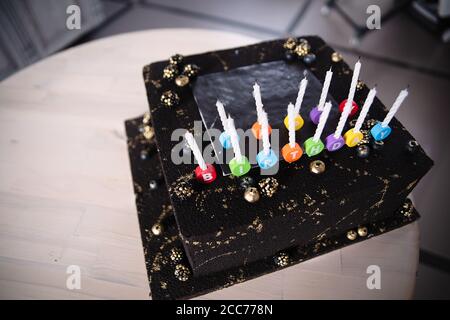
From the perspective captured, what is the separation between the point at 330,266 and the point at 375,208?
0.80ft

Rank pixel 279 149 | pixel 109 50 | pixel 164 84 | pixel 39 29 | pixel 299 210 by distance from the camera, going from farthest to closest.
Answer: pixel 39 29 → pixel 109 50 → pixel 164 84 → pixel 279 149 → pixel 299 210

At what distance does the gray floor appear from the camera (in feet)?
5.67

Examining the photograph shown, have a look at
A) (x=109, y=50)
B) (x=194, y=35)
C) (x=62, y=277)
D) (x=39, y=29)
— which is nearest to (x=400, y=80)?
(x=194, y=35)

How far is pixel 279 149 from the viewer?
0.94 metres

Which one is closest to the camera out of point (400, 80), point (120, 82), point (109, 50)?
point (120, 82)

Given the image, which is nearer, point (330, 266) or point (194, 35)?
point (330, 266)

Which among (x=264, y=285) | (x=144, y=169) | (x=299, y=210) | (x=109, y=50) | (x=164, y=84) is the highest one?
(x=109, y=50)

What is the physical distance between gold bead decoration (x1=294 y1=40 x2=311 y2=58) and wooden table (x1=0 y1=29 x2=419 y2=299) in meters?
0.50

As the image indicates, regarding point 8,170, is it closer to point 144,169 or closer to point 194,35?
point 144,169

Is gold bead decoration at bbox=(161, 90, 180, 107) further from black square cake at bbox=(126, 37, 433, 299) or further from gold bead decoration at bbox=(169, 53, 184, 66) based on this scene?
gold bead decoration at bbox=(169, 53, 184, 66)

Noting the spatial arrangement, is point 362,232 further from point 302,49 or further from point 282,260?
point 302,49

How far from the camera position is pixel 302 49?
1.18 meters

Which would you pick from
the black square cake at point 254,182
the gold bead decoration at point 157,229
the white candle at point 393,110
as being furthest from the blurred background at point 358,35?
the gold bead decoration at point 157,229

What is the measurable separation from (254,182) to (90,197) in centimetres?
68
